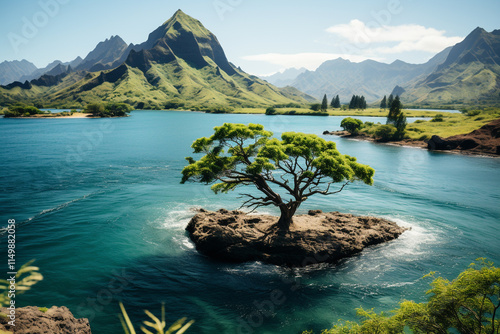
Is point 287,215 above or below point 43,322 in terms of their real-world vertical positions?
above

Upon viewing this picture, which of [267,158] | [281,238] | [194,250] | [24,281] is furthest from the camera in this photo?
[194,250]

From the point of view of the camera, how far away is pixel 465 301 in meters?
13.4

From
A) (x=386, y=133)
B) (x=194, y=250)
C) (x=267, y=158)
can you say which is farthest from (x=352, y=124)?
(x=194, y=250)

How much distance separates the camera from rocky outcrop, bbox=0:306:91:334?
43.8 feet

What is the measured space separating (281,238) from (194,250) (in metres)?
9.45

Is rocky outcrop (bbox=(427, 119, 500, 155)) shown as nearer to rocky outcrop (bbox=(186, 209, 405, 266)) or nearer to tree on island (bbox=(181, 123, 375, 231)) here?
rocky outcrop (bbox=(186, 209, 405, 266))

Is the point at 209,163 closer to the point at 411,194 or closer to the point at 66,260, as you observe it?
the point at 66,260

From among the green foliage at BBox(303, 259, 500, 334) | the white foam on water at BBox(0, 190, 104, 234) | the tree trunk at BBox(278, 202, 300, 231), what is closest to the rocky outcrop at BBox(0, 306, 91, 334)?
the green foliage at BBox(303, 259, 500, 334)

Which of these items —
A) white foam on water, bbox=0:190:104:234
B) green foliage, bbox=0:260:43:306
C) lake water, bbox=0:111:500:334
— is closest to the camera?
green foliage, bbox=0:260:43:306

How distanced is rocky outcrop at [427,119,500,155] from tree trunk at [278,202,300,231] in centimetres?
9287

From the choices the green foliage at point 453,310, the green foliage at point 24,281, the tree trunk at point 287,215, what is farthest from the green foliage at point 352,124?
the green foliage at point 24,281

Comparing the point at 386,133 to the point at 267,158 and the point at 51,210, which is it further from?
the point at 51,210

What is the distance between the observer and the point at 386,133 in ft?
407

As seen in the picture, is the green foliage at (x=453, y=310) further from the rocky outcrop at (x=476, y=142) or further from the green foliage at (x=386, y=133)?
the green foliage at (x=386, y=133)
